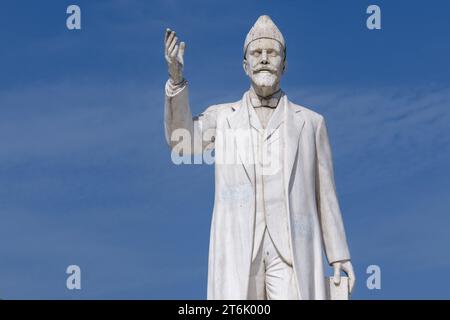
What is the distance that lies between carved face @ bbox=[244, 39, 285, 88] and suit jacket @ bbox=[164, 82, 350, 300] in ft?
1.31

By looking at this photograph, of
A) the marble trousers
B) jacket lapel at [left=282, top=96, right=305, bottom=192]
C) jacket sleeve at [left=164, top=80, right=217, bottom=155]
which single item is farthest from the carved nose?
the marble trousers

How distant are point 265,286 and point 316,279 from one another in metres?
0.70

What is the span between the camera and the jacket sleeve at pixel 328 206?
26.9m

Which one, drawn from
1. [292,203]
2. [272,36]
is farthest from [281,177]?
[272,36]

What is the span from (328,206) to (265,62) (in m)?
2.19

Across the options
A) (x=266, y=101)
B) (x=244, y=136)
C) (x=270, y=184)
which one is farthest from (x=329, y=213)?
(x=266, y=101)

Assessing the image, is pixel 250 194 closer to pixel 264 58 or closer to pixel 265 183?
pixel 265 183

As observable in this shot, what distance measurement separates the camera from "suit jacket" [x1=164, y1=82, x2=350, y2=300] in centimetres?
2631

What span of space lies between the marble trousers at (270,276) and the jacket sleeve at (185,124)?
5.66 feet

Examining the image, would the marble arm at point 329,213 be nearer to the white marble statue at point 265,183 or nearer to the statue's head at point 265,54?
the white marble statue at point 265,183

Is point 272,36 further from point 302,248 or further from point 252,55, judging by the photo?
point 302,248

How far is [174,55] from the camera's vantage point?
2644 centimetres

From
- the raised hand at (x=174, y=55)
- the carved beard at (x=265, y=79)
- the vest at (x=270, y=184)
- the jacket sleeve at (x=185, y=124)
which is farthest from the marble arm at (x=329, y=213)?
the raised hand at (x=174, y=55)

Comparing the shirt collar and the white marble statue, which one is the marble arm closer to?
the white marble statue
